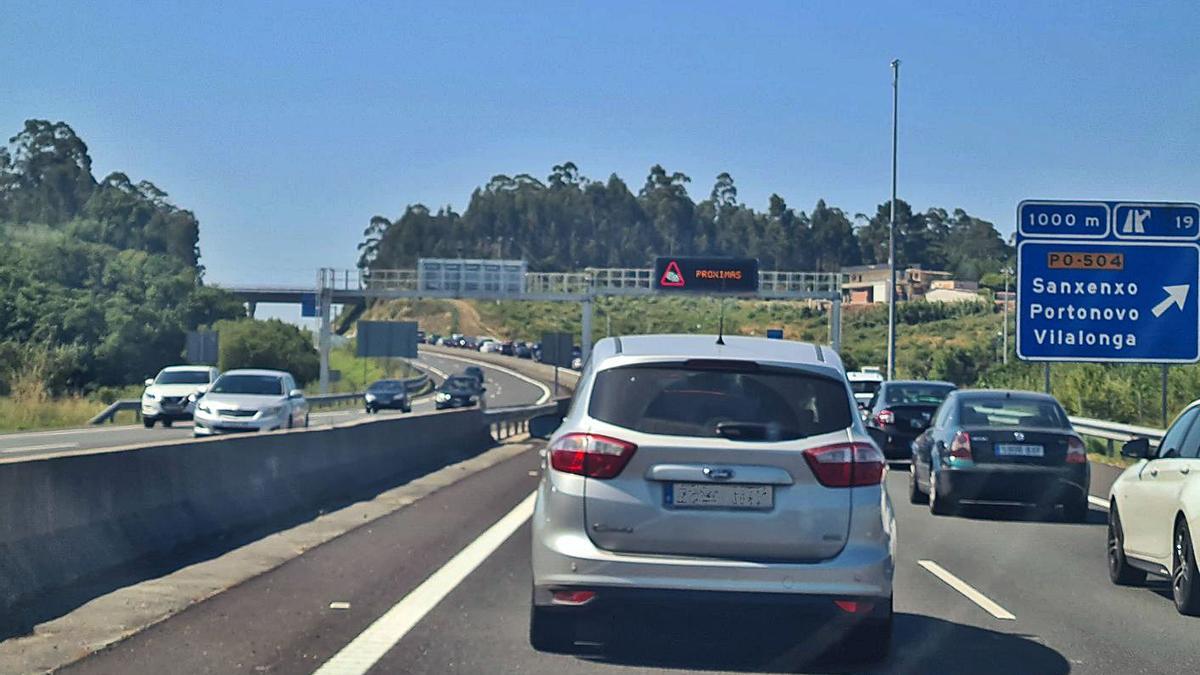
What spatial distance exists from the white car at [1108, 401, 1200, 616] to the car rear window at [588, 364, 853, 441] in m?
3.38

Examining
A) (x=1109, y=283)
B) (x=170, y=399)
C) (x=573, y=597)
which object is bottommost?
(x=170, y=399)

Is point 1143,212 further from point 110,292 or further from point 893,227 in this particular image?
point 110,292

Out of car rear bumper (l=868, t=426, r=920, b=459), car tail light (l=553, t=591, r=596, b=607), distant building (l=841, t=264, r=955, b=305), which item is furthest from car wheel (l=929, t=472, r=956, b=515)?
distant building (l=841, t=264, r=955, b=305)

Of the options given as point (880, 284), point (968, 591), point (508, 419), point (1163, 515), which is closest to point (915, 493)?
point (968, 591)

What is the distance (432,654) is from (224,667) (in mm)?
1149

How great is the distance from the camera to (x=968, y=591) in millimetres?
11625

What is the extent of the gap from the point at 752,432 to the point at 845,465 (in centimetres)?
52

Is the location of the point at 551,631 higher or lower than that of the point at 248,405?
higher

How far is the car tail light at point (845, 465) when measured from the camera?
8.07m

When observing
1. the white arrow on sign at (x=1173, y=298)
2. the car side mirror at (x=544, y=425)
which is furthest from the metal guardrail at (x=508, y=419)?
the car side mirror at (x=544, y=425)

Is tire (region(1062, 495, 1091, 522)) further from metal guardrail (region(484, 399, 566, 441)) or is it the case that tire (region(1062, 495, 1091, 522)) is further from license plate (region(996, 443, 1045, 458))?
metal guardrail (region(484, 399, 566, 441))

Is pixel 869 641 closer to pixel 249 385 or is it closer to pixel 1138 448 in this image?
pixel 1138 448

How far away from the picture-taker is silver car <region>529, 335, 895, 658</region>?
8008mm

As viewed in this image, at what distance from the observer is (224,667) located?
319 inches
